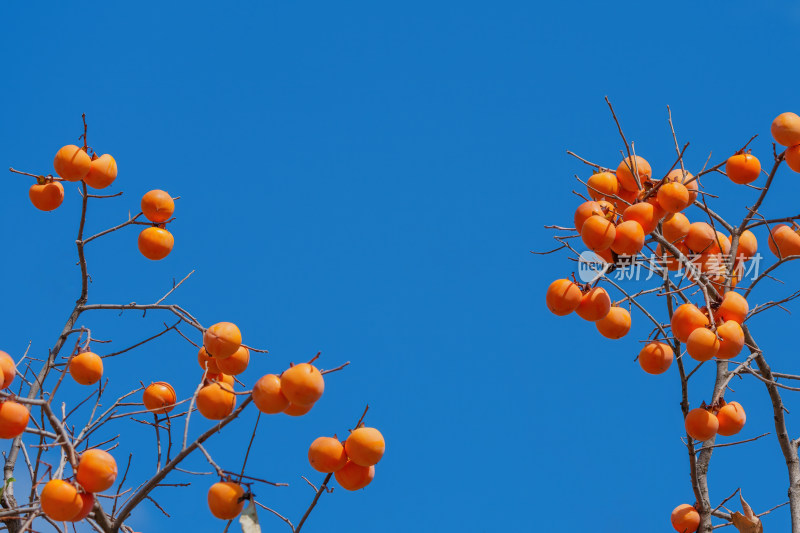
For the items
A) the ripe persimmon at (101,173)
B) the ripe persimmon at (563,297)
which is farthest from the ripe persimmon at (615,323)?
the ripe persimmon at (101,173)

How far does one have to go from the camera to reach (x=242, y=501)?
8.34 ft

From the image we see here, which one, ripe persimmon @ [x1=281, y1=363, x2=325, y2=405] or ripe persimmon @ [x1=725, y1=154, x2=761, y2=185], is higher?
ripe persimmon @ [x1=725, y1=154, x2=761, y2=185]

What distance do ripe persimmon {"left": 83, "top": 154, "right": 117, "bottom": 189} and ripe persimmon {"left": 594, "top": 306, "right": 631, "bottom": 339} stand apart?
242 cm

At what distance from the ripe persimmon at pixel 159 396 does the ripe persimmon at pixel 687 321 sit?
6.79 feet

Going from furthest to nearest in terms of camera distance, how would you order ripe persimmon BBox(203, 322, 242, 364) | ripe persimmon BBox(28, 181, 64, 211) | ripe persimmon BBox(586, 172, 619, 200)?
ripe persimmon BBox(28, 181, 64, 211), ripe persimmon BBox(586, 172, 619, 200), ripe persimmon BBox(203, 322, 242, 364)

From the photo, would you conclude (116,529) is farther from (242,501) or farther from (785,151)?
(785,151)

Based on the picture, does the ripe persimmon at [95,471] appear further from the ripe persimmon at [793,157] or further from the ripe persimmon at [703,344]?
the ripe persimmon at [793,157]

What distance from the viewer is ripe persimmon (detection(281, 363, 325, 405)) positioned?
253 cm

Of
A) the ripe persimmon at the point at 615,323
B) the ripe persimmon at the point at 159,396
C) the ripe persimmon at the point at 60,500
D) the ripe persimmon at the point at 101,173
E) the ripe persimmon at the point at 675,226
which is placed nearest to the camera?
the ripe persimmon at the point at 60,500

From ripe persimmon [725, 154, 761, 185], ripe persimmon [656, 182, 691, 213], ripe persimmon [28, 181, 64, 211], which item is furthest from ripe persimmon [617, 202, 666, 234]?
ripe persimmon [28, 181, 64, 211]

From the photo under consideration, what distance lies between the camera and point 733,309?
129 inches

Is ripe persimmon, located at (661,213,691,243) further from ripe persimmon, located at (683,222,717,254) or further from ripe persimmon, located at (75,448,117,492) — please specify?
ripe persimmon, located at (75,448,117,492)

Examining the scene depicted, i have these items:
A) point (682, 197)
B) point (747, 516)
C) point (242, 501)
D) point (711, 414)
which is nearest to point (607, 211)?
point (682, 197)

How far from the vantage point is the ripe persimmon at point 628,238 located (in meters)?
3.26
